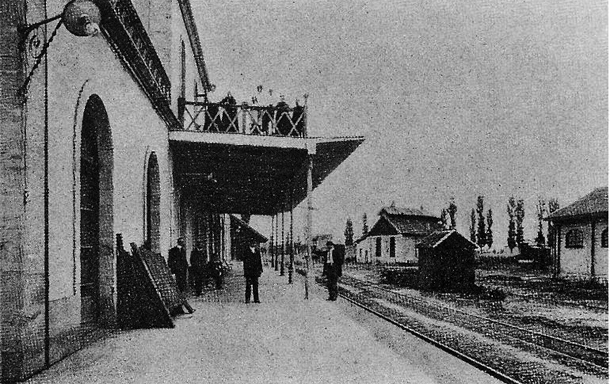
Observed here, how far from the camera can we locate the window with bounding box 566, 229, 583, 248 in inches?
808

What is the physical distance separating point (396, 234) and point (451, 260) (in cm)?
3182

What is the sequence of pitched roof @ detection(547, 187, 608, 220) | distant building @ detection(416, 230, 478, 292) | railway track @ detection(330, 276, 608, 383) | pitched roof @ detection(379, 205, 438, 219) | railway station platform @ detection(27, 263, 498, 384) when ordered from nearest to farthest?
railway station platform @ detection(27, 263, 498, 384), railway track @ detection(330, 276, 608, 383), pitched roof @ detection(547, 187, 608, 220), distant building @ detection(416, 230, 478, 292), pitched roof @ detection(379, 205, 438, 219)

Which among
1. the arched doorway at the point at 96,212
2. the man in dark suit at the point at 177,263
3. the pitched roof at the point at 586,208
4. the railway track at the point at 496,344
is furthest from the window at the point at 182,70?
the pitched roof at the point at 586,208

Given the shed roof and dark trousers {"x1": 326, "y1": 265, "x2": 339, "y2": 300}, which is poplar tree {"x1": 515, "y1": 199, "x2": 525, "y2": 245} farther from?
the shed roof

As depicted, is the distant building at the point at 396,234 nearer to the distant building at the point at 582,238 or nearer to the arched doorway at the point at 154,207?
the distant building at the point at 582,238

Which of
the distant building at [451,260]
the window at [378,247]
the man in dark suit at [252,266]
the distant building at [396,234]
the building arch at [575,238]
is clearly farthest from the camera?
the window at [378,247]

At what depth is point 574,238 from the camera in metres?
21.0

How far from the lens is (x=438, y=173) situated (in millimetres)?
10133

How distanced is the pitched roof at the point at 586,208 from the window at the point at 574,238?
2.19 ft

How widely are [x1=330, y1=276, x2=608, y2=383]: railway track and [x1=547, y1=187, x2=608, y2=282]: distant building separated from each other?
8664 millimetres

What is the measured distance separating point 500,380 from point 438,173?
5116mm

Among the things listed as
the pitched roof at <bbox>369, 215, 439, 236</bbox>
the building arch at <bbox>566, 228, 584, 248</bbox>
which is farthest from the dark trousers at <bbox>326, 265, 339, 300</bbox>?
the pitched roof at <bbox>369, 215, 439, 236</bbox>

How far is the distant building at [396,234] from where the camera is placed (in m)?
46.3

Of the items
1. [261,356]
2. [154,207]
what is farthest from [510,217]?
[261,356]
